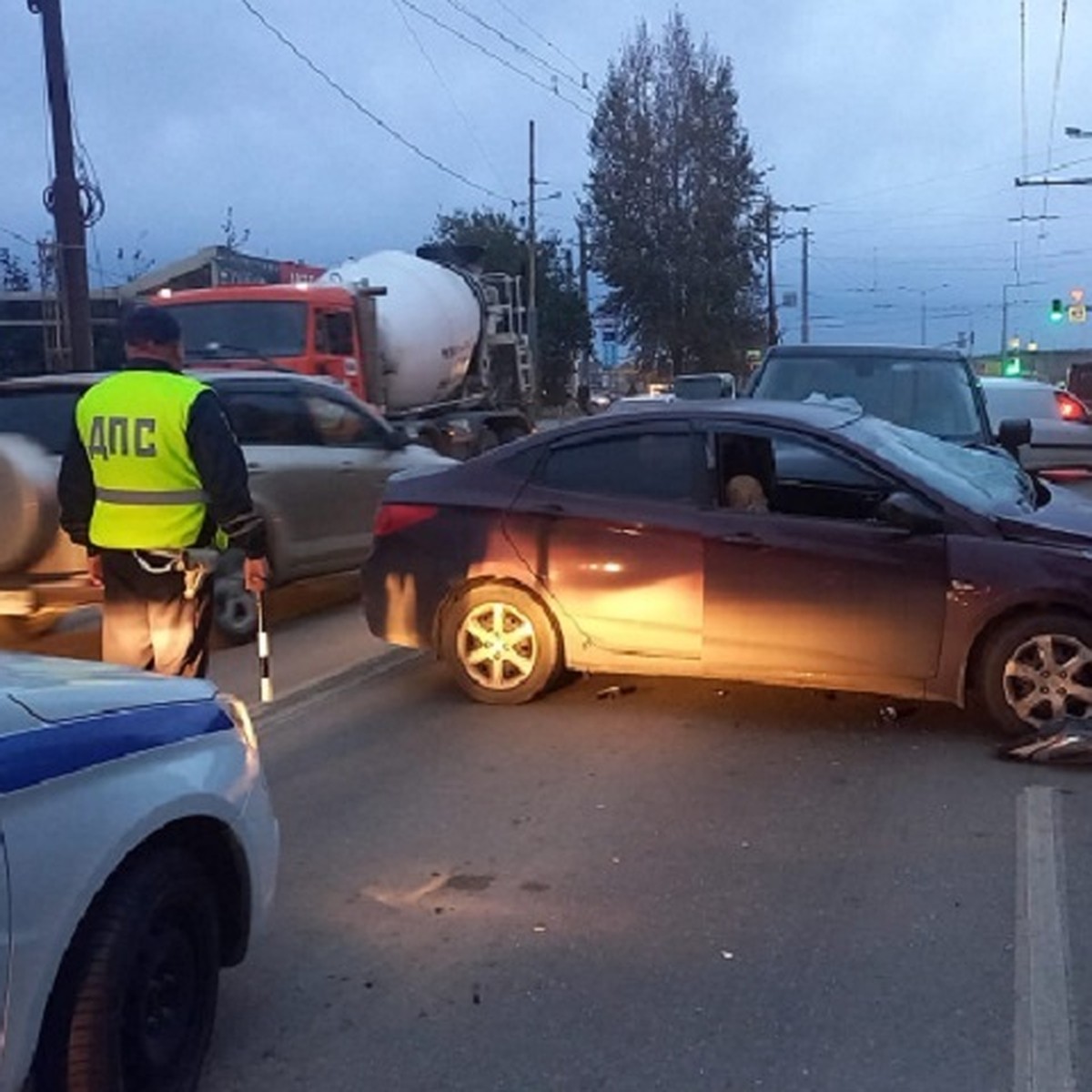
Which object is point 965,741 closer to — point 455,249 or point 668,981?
point 668,981

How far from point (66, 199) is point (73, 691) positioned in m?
16.3

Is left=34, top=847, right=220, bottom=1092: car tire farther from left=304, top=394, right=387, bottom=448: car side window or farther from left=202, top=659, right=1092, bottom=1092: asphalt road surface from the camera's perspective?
left=304, top=394, right=387, bottom=448: car side window

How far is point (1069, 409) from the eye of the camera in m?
19.1

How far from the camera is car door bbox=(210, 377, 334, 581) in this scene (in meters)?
9.95

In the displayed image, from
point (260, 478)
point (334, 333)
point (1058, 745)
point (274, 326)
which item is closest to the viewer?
point (1058, 745)

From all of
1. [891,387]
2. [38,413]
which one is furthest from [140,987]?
[891,387]

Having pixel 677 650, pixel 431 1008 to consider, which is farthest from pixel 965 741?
pixel 431 1008

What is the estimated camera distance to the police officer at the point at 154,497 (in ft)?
17.7

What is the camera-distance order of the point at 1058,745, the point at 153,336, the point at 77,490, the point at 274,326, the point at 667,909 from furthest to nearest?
1. the point at 274,326
2. the point at 1058,745
3. the point at 77,490
4. the point at 153,336
5. the point at 667,909

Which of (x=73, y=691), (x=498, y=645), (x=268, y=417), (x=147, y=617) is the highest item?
(x=268, y=417)

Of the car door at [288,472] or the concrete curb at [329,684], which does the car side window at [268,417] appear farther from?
the concrete curb at [329,684]

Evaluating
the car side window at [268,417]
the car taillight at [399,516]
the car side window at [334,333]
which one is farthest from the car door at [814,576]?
the car side window at [334,333]

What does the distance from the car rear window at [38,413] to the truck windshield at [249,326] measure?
8055mm

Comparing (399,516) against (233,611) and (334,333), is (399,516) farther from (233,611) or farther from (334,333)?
(334,333)
